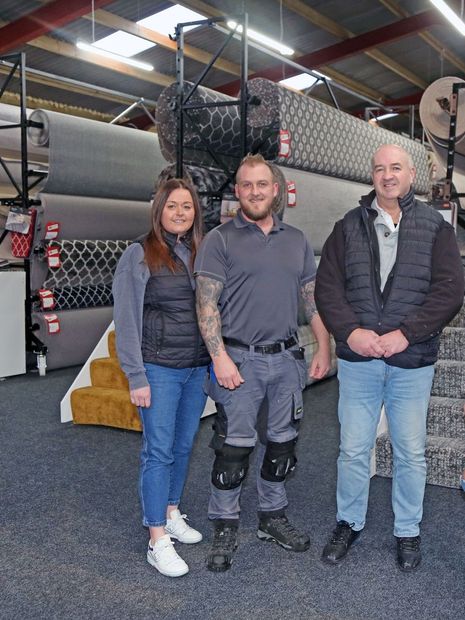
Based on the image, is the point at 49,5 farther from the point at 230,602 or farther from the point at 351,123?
the point at 230,602

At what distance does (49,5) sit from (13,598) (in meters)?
7.42

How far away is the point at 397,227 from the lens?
2150 mm

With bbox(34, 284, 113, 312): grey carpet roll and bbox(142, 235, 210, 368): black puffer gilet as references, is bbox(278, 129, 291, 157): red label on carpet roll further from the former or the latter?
bbox(142, 235, 210, 368): black puffer gilet

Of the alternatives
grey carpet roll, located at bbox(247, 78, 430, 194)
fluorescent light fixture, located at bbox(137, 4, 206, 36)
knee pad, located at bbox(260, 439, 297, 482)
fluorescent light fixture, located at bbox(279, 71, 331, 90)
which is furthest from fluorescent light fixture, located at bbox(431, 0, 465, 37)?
knee pad, located at bbox(260, 439, 297, 482)

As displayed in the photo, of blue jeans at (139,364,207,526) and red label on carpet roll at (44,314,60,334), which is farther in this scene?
red label on carpet roll at (44,314,60,334)

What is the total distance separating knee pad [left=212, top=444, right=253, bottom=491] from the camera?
216cm

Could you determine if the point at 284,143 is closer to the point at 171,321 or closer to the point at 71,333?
the point at 71,333

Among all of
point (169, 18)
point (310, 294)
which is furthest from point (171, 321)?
point (169, 18)

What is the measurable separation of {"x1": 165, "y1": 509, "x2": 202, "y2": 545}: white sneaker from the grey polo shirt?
0.75 m

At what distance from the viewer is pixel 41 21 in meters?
7.85

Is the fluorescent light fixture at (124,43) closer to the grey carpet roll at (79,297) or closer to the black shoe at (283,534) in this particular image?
the grey carpet roll at (79,297)

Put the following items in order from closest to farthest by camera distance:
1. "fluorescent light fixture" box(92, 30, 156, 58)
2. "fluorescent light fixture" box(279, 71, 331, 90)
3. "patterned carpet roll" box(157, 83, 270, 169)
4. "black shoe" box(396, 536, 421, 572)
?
"black shoe" box(396, 536, 421, 572) → "patterned carpet roll" box(157, 83, 270, 169) → "fluorescent light fixture" box(92, 30, 156, 58) → "fluorescent light fixture" box(279, 71, 331, 90)

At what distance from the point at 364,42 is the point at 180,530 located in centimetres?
975

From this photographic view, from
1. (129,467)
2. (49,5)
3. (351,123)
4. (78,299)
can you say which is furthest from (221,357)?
(49,5)
